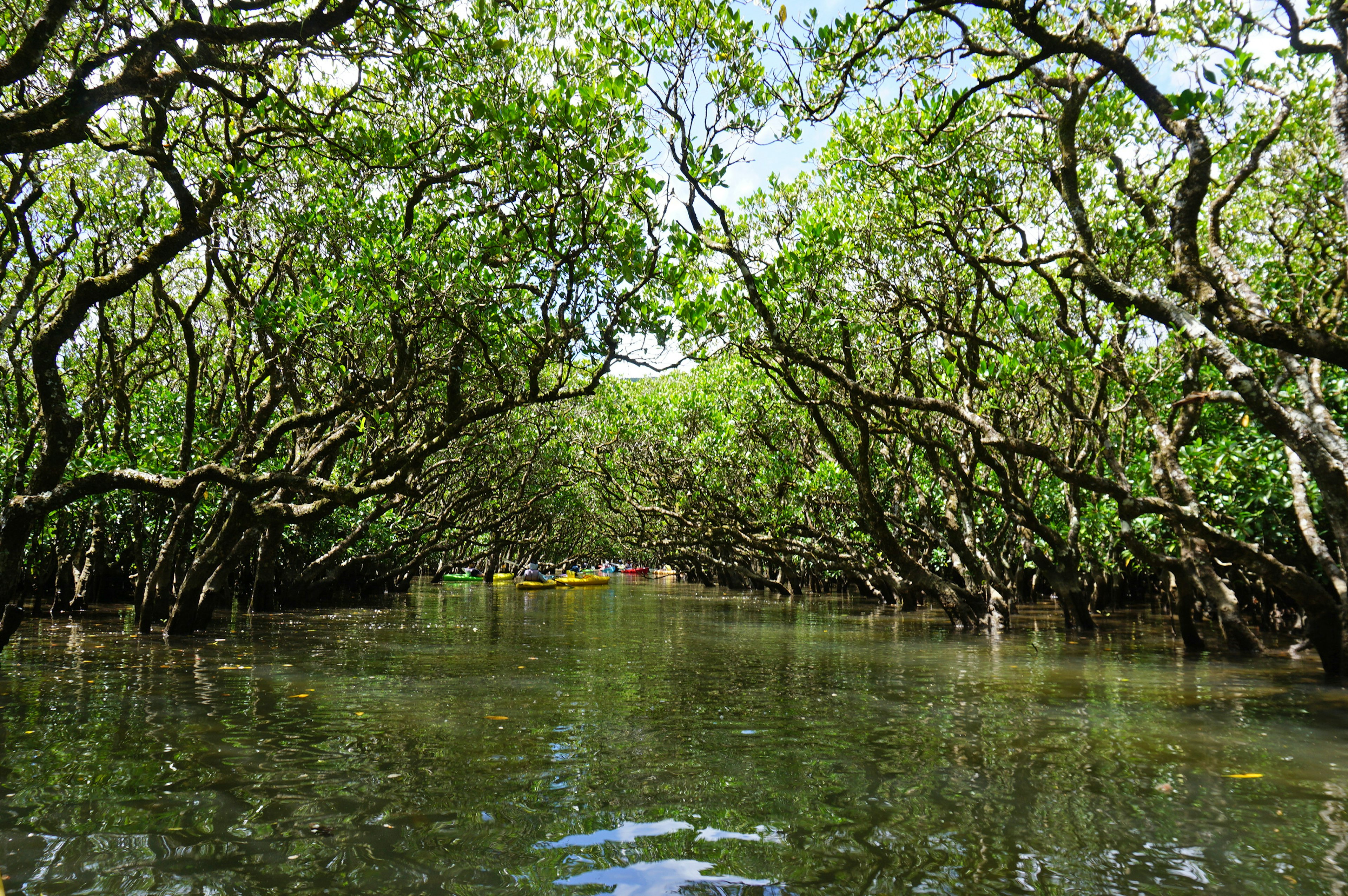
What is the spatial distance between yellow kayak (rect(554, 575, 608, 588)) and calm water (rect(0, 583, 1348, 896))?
38824 millimetres

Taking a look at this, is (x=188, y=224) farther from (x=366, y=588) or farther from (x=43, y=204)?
(x=366, y=588)

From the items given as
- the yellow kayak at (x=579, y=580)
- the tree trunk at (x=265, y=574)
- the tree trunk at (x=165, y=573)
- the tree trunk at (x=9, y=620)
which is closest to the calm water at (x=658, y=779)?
the tree trunk at (x=9, y=620)

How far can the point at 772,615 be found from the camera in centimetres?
2498

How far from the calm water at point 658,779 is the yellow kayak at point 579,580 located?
3882cm

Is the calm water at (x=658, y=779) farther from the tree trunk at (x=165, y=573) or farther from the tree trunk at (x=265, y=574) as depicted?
the tree trunk at (x=265, y=574)

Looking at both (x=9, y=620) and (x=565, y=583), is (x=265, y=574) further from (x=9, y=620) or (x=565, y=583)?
(x=565, y=583)

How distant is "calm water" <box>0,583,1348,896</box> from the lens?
4.03 metres

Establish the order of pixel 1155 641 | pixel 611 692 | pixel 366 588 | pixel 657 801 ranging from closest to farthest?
pixel 657 801 → pixel 611 692 → pixel 1155 641 → pixel 366 588

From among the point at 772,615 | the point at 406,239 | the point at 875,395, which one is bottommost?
the point at 772,615

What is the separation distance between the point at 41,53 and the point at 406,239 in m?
6.18

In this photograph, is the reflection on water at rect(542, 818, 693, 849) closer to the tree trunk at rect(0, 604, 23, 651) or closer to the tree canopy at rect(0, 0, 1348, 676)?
the tree canopy at rect(0, 0, 1348, 676)

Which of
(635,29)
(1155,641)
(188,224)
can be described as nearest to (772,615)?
(1155,641)

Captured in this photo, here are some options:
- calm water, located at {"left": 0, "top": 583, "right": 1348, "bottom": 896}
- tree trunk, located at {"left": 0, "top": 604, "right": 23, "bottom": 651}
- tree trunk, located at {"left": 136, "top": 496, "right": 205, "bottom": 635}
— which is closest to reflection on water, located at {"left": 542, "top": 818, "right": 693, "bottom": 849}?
calm water, located at {"left": 0, "top": 583, "right": 1348, "bottom": 896}

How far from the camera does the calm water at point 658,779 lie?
4.03 metres
